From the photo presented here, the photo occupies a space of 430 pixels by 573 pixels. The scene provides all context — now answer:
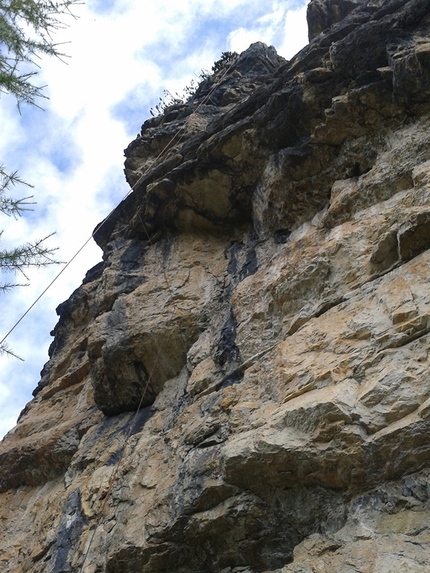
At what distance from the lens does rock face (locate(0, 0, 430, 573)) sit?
5250mm

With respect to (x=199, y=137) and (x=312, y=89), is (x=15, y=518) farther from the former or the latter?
(x=312, y=89)

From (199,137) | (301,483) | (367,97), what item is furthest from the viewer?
(199,137)

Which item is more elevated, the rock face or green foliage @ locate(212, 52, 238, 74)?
green foliage @ locate(212, 52, 238, 74)

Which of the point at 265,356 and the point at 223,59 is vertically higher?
the point at 223,59

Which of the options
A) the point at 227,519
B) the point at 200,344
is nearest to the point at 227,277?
the point at 200,344

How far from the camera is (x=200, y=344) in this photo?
8805 millimetres

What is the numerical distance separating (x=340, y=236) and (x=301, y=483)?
133 inches

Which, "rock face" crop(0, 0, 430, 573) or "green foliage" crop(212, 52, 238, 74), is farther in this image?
"green foliage" crop(212, 52, 238, 74)

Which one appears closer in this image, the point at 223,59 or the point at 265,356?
the point at 265,356

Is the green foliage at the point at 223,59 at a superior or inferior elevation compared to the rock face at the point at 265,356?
superior

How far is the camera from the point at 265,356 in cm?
716

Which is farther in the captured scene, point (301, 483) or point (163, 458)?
point (163, 458)

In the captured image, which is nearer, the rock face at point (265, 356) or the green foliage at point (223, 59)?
the rock face at point (265, 356)

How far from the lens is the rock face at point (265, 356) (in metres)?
5.25
